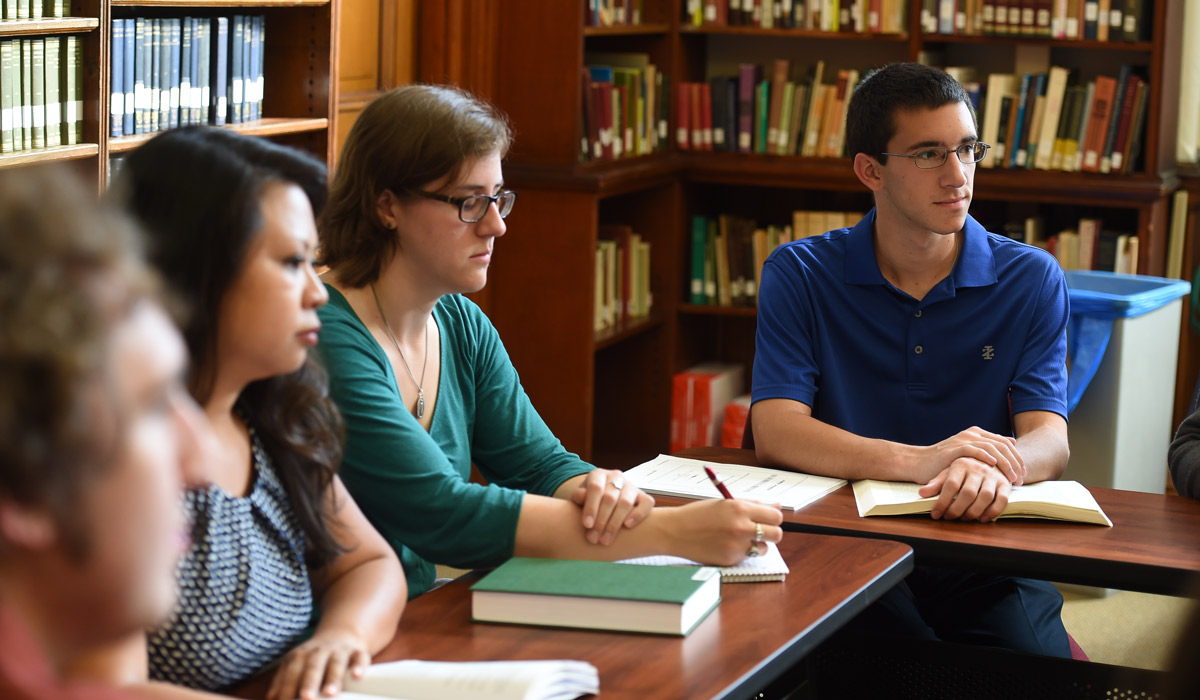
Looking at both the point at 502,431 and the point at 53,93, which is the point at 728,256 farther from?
the point at 502,431

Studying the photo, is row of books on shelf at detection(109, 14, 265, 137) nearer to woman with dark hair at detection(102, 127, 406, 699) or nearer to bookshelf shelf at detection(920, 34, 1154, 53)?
woman with dark hair at detection(102, 127, 406, 699)

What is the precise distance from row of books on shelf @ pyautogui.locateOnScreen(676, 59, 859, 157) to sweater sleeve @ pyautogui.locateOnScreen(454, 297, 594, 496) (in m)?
2.86

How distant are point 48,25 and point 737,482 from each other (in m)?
1.46

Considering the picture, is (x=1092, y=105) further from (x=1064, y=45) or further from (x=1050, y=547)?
(x=1050, y=547)

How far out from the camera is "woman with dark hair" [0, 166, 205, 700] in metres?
0.60

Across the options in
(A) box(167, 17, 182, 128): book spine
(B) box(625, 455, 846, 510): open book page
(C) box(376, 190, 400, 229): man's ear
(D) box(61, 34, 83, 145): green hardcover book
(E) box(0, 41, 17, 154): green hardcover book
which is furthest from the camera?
(A) box(167, 17, 182, 128): book spine

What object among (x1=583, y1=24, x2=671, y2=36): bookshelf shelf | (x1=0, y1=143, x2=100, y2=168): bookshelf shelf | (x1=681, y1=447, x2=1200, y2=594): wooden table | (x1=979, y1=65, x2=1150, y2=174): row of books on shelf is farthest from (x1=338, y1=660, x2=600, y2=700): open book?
(x1=979, y1=65, x2=1150, y2=174): row of books on shelf

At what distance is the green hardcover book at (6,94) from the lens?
2.37m

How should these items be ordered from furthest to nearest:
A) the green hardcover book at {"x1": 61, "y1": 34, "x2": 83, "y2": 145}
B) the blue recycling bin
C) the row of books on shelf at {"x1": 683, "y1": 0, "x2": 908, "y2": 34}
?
the row of books on shelf at {"x1": 683, "y1": 0, "x2": 908, "y2": 34} < the blue recycling bin < the green hardcover book at {"x1": 61, "y1": 34, "x2": 83, "y2": 145}

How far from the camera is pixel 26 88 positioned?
2408mm

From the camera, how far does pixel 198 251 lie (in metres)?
1.20

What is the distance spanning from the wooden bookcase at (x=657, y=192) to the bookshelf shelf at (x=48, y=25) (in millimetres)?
1576

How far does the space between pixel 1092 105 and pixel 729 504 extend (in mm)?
3174

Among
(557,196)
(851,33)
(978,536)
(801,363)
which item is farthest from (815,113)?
(978,536)
